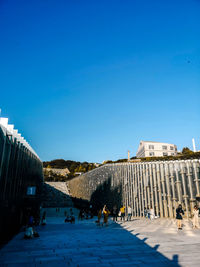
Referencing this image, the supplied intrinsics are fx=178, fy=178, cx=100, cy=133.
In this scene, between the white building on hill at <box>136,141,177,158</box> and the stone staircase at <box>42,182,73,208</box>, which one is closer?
the stone staircase at <box>42,182,73,208</box>

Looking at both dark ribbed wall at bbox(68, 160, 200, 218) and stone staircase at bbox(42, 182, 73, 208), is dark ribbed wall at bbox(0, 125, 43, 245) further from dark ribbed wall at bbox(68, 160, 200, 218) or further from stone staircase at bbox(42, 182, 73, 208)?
stone staircase at bbox(42, 182, 73, 208)

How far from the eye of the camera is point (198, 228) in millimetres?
11992

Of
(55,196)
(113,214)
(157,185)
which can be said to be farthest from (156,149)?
(113,214)

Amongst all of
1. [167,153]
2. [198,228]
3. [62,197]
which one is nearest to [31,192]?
[198,228]

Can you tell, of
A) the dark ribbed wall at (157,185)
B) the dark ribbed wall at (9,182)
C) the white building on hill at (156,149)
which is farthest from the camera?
the white building on hill at (156,149)

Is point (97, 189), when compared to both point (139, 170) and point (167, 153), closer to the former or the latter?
point (139, 170)

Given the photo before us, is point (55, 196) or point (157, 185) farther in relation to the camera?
point (55, 196)

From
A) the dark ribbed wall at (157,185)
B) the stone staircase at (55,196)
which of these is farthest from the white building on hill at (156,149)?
the dark ribbed wall at (157,185)

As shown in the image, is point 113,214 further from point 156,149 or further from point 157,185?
point 156,149

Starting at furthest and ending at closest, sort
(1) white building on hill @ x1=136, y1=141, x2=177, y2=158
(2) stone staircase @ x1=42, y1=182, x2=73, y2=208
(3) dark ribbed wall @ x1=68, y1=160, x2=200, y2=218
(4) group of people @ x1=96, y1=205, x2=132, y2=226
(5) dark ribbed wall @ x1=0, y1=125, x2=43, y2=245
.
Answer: (1) white building on hill @ x1=136, y1=141, x2=177, y2=158
(2) stone staircase @ x1=42, y1=182, x2=73, y2=208
(3) dark ribbed wall @ x1=68, y1=160, x2=200, y2=218
(4) group of people @ x1=96, y1=205, x2=132, y2=226
(5) dark ribbed wall @ x1=0, y1=125, x2=43, y2=245

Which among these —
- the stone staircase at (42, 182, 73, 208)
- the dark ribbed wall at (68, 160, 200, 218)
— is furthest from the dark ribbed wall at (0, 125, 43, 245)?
the stone staircase at (42, 182, 73, 208)

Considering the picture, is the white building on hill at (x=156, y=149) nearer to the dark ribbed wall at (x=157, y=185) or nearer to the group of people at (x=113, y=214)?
the dark ribbed wall at (x=157, y=185)

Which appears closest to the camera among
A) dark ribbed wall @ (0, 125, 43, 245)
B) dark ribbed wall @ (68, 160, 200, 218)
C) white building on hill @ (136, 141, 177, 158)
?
dark ribbed wall @ (0, 125, 43, 245)

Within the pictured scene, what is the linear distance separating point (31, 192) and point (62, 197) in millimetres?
29048
